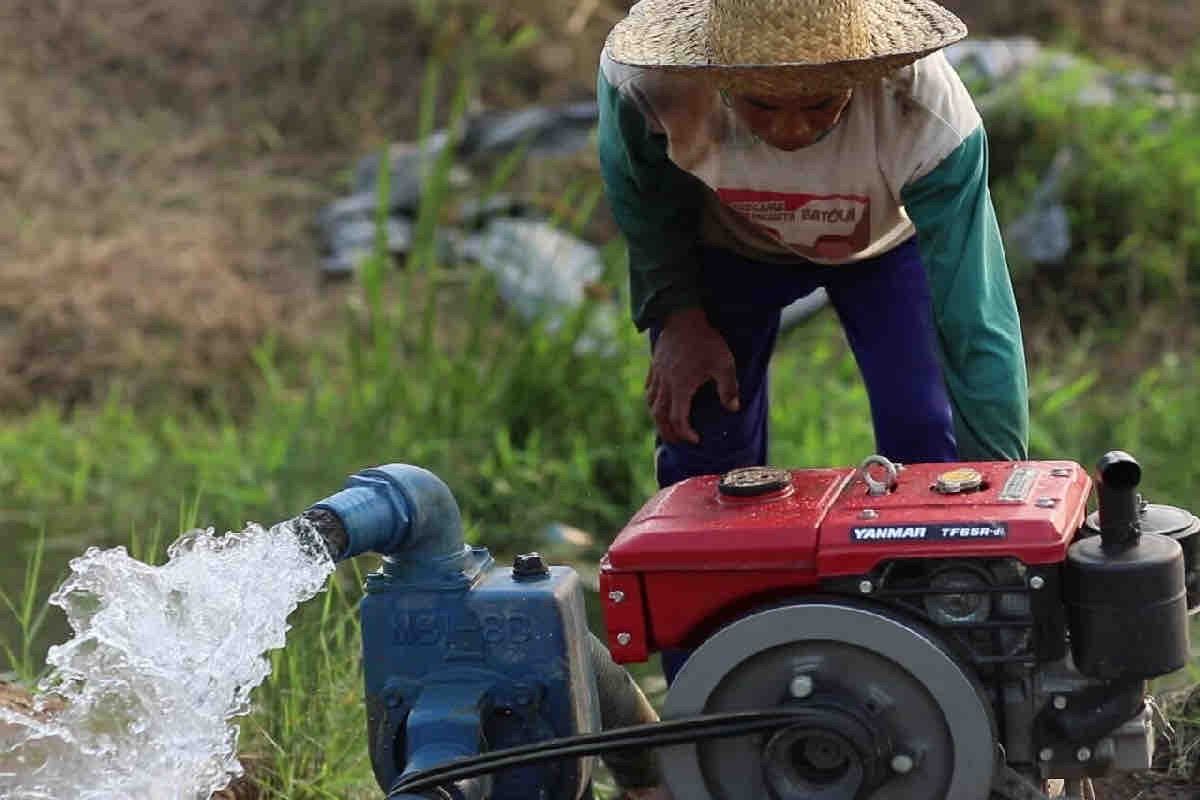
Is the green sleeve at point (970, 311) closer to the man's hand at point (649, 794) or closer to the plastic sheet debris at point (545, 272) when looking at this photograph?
the man's hand at point (649, 794)

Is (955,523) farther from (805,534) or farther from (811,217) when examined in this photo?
(811,217)

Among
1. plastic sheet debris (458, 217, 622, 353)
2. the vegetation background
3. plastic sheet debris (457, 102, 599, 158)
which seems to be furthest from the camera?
plastic sheet debris (457, 102, 599, 158)

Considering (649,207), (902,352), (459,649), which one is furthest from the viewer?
(902,352)

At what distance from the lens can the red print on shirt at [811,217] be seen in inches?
134

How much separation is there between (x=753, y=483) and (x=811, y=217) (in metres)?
0.75

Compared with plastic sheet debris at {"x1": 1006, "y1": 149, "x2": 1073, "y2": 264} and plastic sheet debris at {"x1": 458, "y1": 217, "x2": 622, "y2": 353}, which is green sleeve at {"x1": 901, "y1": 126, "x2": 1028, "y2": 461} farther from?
plastic sheet debris at {"x1": 1006, "y1": 149, "x2": 1073, "y2": 264}

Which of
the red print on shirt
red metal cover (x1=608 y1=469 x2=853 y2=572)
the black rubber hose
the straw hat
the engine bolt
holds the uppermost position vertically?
the straw hat

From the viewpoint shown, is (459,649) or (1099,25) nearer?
(459,649)

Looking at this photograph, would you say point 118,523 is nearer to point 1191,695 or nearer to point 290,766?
point 290,766

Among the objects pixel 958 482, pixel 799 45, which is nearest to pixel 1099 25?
pixel 799 45

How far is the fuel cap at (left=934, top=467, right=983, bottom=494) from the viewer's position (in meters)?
2.74

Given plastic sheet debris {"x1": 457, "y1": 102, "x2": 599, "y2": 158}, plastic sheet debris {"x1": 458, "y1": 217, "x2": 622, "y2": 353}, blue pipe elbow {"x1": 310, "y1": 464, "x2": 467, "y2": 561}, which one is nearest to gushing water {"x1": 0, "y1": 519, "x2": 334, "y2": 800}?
blue pipe elbow {"x1": 310, "y1": 464, "x2": 467, "y2": 561}

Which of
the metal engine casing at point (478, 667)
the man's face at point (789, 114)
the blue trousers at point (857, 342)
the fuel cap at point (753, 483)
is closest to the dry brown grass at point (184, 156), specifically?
the blue trousers at point (857, 342)

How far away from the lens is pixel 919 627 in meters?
2.65
